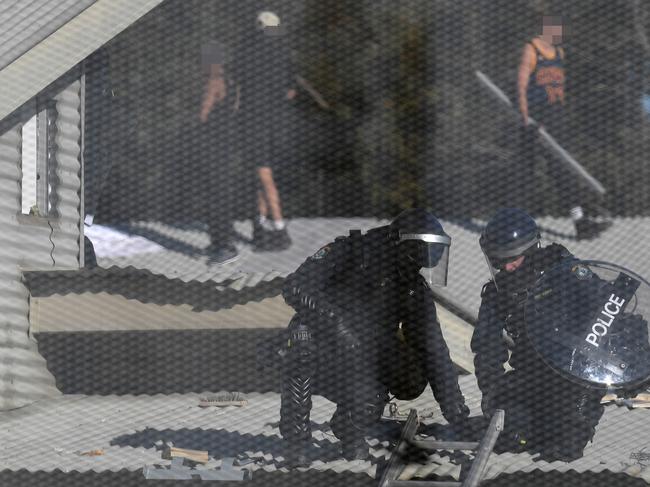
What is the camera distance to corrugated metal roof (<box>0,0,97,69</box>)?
188cm

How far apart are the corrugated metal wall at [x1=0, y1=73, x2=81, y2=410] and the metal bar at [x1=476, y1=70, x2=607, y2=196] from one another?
0.87m

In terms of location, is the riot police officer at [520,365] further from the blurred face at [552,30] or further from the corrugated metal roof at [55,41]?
the corrugated metal roof at [55,41]

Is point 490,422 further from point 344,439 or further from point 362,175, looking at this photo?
point 362,175

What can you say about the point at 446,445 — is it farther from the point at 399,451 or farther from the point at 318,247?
the point at 318,247

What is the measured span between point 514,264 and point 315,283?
0.31 m

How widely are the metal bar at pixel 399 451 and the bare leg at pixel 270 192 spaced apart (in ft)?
2.23

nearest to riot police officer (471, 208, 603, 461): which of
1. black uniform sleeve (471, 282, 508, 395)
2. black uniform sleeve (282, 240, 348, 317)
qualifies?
black uniform sleeve (471, 282, 508, 395)

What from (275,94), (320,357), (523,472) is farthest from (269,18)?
(523,472)

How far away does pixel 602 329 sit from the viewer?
1471 mm

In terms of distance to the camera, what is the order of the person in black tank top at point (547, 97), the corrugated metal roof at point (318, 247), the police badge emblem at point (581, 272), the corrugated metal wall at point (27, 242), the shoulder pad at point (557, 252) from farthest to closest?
the corrugated metal roof at point (318, 247) < the corrugated metal wall at point (27, 242) < the person in black tank top at point (547, 97) < the shoulder pad at point (557, 252) < the police badge emblem at point (581, 272)

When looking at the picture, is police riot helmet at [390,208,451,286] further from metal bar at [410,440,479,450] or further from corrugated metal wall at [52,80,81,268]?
corrugated metal wall at [52,80,81,268]

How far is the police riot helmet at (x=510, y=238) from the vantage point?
1.65 m

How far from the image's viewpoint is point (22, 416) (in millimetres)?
2062

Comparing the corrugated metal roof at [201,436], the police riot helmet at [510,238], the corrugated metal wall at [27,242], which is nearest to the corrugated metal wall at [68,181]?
the corrugated metal wall at [27,242]
